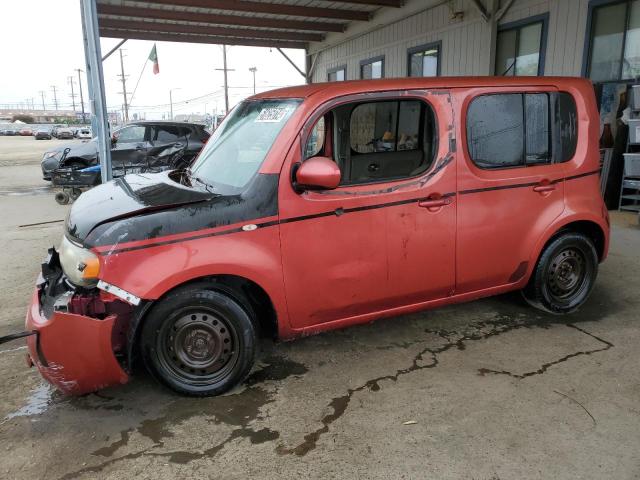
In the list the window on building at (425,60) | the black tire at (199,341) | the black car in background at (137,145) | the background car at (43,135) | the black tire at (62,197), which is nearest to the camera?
the black tire at (199,341)

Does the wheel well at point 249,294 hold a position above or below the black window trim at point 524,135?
below

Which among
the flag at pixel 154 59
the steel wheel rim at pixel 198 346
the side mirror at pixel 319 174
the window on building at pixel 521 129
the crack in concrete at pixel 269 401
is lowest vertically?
the crack in concrete at pixel 269 401

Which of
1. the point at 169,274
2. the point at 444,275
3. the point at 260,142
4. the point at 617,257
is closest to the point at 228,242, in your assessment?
the point at 169,274

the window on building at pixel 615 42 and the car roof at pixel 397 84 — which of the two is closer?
the car roof at pixel 397 84

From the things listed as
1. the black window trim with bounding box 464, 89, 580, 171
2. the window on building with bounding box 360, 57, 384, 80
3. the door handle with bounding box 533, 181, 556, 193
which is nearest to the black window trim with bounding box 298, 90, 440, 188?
the black window trim with bounding box 464, 89, 580, 171

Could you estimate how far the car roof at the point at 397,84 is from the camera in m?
3.27

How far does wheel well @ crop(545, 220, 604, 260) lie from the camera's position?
409 centimetres

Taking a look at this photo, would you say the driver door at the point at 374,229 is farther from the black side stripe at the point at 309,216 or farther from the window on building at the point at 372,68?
the window on building at the point at 372,68

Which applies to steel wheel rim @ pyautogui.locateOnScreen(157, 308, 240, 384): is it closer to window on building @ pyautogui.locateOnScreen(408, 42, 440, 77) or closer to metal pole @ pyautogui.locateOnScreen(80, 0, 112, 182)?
metal pole @ pyautogui.locateOnScreen(80, 0, 112, 182)

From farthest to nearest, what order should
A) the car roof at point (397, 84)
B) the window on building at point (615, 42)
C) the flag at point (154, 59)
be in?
the flag at point (154, 59) → the window on building at point (615, 42) → the car roof at point (397, 84)

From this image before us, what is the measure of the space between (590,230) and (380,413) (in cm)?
261

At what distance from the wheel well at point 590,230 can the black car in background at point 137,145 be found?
353 inches

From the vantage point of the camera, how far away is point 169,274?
2.78 metres

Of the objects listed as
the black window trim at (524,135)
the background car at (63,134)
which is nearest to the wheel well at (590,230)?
the black window trim at (524,135)
